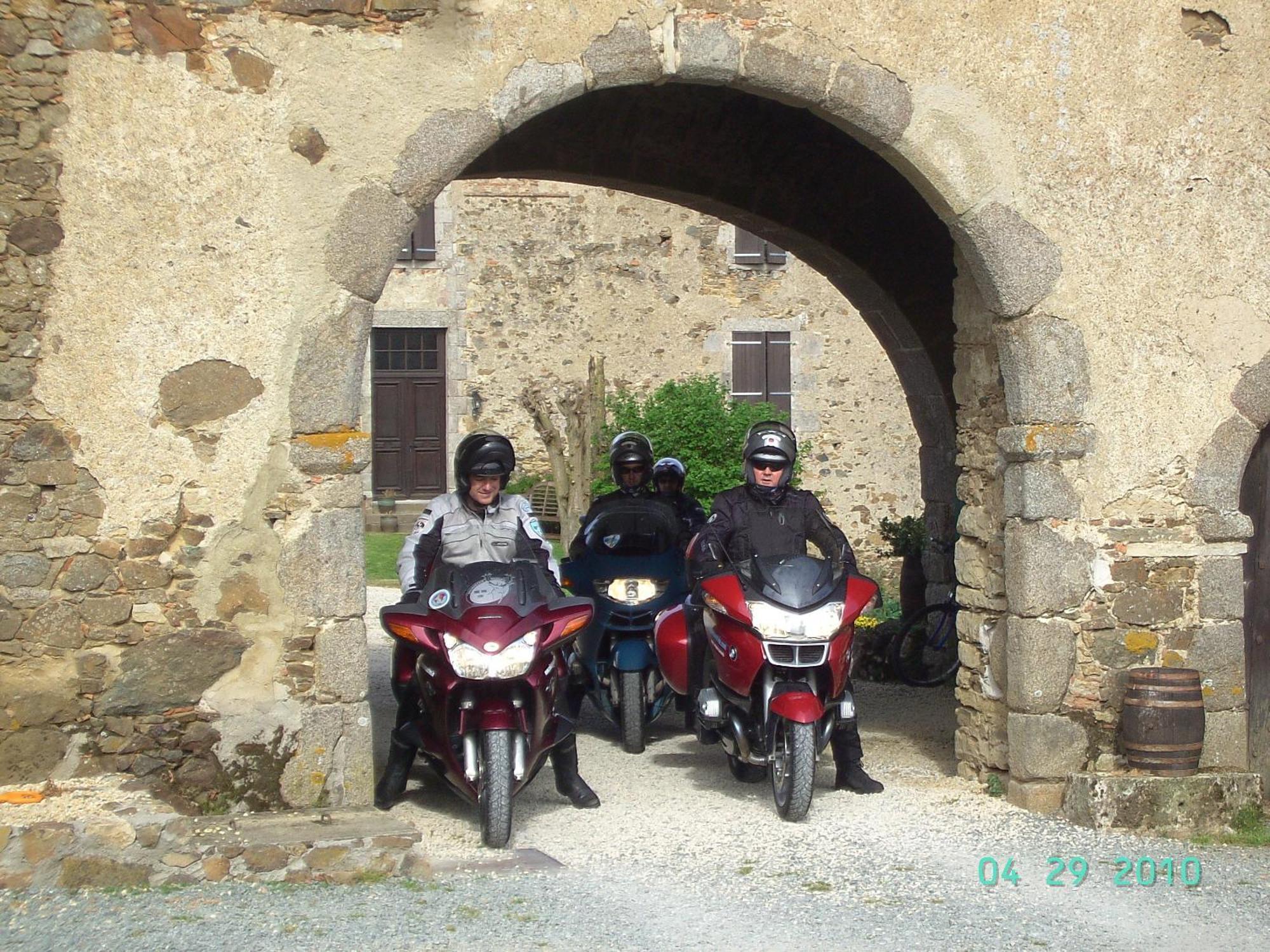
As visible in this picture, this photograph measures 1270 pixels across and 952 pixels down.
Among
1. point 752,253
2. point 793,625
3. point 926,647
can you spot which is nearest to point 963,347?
point 793,625

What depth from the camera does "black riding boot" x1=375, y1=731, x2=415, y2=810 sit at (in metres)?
5.91

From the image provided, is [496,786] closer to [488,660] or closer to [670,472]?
[488,660]

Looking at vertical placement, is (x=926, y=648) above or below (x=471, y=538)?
below

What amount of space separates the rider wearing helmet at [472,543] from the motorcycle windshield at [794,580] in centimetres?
77

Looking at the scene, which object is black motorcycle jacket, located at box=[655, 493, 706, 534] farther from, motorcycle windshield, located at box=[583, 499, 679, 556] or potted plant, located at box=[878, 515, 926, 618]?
potted plant, located at box=[878, 515, 926, 618]

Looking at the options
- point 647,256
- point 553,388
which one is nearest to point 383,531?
Result: point 553,388

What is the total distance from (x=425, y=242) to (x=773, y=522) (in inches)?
541

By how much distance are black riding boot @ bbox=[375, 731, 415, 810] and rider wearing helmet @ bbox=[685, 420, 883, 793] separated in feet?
4.23

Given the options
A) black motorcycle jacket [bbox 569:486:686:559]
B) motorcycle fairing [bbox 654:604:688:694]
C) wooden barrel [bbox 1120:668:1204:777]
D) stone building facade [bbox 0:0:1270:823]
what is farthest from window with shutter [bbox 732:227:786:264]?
wooden barrel [bbox 1120:668:1204:777]

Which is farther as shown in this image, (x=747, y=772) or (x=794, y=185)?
(x=794, y=185)

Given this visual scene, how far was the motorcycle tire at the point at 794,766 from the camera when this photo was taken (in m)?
5.54

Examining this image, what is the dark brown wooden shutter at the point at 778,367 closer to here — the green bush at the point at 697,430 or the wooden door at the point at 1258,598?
the green bush at the point at 697,430

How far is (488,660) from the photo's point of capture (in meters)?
5.11
